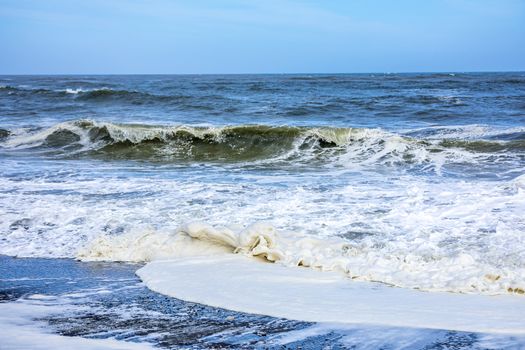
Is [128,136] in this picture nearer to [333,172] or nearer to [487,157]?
Answer: [333,172]

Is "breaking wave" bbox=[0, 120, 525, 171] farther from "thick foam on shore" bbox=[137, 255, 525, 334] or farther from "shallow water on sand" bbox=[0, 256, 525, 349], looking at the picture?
"shallow water on sand" bbox=[0, 256, 525, 349]

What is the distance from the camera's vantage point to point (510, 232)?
5602 mm

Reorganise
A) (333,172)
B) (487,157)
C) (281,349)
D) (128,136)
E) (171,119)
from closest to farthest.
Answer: (281,349)
(333,172)
(487,157)
(128,136)
(171,119)

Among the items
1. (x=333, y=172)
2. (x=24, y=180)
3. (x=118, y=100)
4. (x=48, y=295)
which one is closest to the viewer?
(x=48, y=295)

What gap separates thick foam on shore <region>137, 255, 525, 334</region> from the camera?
338 cm

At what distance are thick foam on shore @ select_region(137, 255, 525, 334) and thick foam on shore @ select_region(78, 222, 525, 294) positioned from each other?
146 millimetres

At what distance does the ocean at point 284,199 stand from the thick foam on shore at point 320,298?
0.15m

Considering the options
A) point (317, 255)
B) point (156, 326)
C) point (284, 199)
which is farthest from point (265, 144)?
point (156, 326)

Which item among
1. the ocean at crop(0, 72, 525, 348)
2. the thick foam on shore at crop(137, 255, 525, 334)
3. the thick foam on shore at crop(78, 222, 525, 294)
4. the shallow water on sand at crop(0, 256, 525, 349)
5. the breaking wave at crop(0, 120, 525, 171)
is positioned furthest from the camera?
the breaking wave at crop(0, 120, 525, 171)

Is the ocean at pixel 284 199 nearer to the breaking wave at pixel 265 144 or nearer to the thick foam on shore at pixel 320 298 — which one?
the breaking wave at pixel 265 144

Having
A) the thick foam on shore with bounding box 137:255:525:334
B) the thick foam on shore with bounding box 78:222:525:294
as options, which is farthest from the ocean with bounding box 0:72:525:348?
the thick foam on shore with bounding box 137:255:525:334

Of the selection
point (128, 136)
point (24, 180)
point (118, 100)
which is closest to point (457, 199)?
point (24, 180)

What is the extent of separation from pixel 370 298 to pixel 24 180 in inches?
273

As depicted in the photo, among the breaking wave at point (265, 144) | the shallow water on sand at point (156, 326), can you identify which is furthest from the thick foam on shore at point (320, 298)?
the breaking wave at point (265, 144)
